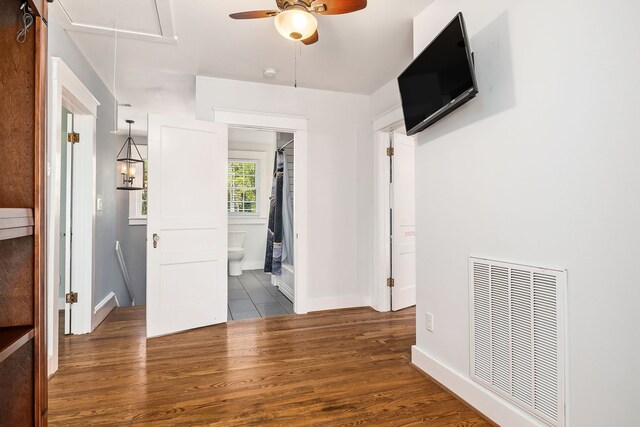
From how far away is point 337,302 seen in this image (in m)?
4.00

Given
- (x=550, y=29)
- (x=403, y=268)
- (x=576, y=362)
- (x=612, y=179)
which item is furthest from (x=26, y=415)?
(x=403, y=268)

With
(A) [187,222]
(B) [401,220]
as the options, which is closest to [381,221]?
(B) [401,220]

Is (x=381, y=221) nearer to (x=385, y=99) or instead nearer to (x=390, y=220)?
(x=390, y=220)

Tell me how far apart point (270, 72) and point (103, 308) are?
3.01m

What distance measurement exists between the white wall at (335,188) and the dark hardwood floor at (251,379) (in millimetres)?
688

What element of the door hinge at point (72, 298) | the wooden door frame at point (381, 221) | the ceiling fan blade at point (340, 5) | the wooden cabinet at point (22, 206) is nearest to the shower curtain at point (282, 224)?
the wooden door frame at point (381, 221)

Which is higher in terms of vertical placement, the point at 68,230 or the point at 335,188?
the point at 335,188

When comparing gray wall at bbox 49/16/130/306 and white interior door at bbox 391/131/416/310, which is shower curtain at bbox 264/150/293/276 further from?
gray wall at bbox 49/16/130/306

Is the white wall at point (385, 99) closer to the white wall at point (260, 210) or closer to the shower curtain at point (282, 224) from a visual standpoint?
the shower curtain at point (282, 224)

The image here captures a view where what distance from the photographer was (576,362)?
146 centimetres

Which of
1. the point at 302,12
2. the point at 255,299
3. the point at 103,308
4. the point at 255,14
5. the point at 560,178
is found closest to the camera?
the point at 560,178

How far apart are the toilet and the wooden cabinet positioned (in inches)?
197

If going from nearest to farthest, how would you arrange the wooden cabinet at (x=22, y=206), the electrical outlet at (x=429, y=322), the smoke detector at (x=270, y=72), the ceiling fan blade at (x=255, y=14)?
the wooden cabinet at (x=22, y=206), the ceiling fan blade at (x=255, y=14), the electrical outlet at (x=429, y=322), the smoke detector at (x=270, y=72)

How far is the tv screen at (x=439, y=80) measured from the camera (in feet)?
5.89
